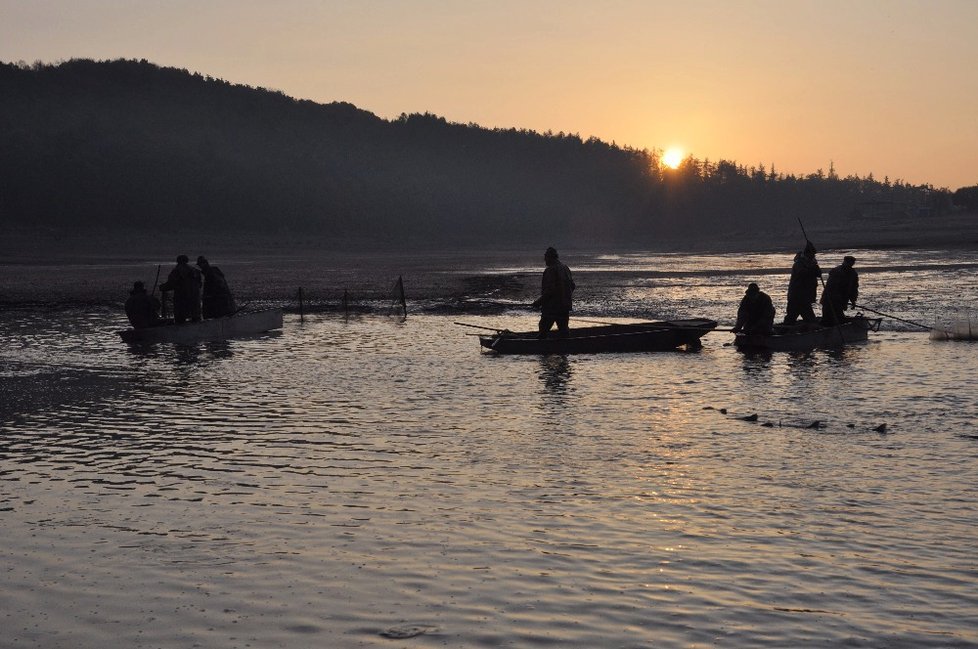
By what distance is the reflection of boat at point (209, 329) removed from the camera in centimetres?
2230

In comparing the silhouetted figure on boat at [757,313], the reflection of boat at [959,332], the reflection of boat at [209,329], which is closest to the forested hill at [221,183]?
the reflection of boat at [209,329]

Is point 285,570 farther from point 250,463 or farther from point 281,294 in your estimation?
point 281,294

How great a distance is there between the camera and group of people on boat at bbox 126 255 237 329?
2259cm

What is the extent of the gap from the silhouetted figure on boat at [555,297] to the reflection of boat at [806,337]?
10.8ft

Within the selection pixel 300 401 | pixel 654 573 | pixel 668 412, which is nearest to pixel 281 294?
pixel 300 401

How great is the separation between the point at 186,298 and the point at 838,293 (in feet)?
45.0

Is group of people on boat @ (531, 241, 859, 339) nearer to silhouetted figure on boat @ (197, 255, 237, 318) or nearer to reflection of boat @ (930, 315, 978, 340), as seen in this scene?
Answer: reflection of boat @ (930, 315, 978, 340)

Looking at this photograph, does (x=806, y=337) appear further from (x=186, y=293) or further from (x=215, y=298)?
(x=186, y=293)

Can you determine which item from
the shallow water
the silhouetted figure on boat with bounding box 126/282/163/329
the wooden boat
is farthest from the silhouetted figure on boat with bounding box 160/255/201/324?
the wooden boat

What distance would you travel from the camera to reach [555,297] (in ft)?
66.4

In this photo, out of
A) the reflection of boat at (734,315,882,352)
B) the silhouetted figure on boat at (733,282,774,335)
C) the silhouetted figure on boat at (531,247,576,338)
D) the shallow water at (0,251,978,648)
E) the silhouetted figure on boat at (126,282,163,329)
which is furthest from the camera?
the silhouetted figure on boat at (126,282,163,329)

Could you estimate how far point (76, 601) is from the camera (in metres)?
6.67

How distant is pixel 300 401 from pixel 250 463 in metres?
4.17

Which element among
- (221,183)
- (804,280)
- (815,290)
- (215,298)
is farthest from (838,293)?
(221,183)
